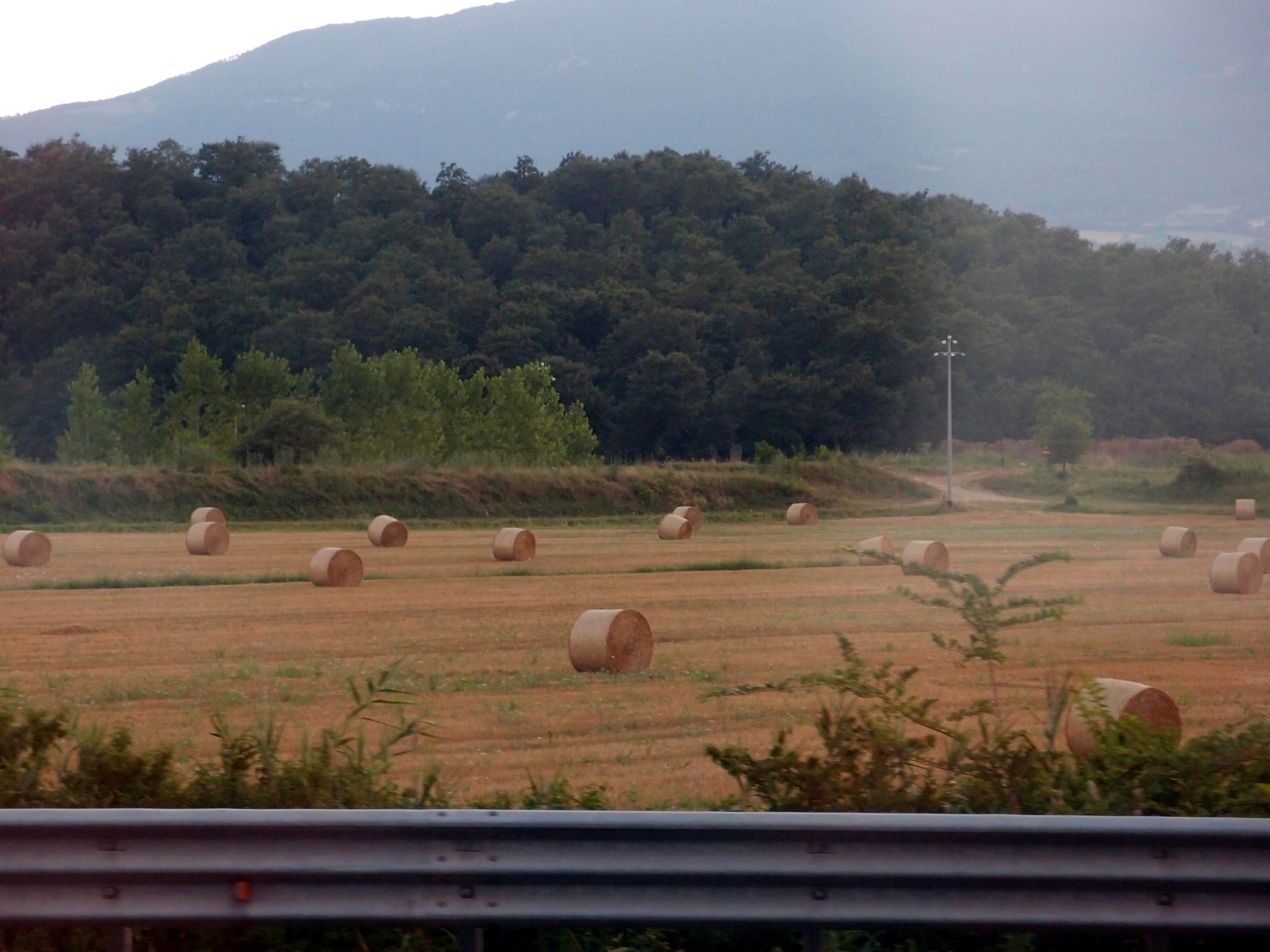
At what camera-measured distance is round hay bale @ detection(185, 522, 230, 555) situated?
98.6 ft

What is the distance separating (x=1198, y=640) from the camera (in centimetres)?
1480

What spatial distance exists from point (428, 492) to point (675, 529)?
14623mm

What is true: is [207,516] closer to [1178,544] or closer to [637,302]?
[1178,544]

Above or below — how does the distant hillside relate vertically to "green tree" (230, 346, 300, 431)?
above

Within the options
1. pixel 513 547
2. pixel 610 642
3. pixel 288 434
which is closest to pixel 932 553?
pixel 513 547

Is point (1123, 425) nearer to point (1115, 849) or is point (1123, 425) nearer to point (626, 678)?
point (626, 678)

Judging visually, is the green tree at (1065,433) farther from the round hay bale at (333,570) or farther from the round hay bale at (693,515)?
the round hay bale at (333,570)

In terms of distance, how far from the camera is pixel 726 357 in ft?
219

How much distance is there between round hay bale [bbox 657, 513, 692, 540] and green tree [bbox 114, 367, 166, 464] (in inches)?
1072

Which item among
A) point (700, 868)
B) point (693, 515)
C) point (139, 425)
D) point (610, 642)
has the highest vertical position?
point (139, 425)

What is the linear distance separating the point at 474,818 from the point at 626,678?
9083 mm

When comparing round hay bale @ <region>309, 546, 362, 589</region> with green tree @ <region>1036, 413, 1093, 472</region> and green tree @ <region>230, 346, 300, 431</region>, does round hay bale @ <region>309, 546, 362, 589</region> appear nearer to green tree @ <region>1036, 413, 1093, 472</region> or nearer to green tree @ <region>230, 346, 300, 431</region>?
green tree @ <region>1036, 413, 1093, 472</region>

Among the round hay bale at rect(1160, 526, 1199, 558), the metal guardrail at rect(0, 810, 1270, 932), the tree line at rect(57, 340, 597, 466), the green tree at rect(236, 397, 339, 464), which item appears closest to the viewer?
the metal guardrail at rect(0, 810, 1270, 932)

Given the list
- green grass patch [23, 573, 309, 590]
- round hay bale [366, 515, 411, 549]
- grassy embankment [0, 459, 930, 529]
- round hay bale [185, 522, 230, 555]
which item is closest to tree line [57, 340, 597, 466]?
grassy embankment [0, 459, 930, 529]
